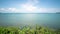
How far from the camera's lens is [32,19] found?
1.49m

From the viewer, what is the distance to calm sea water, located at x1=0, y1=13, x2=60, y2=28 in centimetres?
147

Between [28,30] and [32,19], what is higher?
Answer: [32,19]

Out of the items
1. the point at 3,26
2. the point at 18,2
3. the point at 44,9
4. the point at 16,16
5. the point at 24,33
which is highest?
the point at 18,2

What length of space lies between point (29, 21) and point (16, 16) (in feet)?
0.73

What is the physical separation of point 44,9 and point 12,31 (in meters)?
0.62

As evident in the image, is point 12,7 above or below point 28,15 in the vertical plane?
above

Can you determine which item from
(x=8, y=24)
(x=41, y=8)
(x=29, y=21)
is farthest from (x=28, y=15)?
(x=8, y=24)

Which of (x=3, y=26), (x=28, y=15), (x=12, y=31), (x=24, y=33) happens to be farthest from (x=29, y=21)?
(x=3, y=26)

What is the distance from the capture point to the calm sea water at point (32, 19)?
147 centimetres

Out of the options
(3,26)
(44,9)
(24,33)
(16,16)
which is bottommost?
(24,33)

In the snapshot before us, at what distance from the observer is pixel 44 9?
1493 millimetres

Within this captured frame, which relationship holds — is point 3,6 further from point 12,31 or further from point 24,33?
point 24,33

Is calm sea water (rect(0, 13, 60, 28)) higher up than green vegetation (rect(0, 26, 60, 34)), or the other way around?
calm sea water (rect(0, 13, 60, 28))

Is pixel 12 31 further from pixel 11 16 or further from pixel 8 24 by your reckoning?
pixel 11 16
